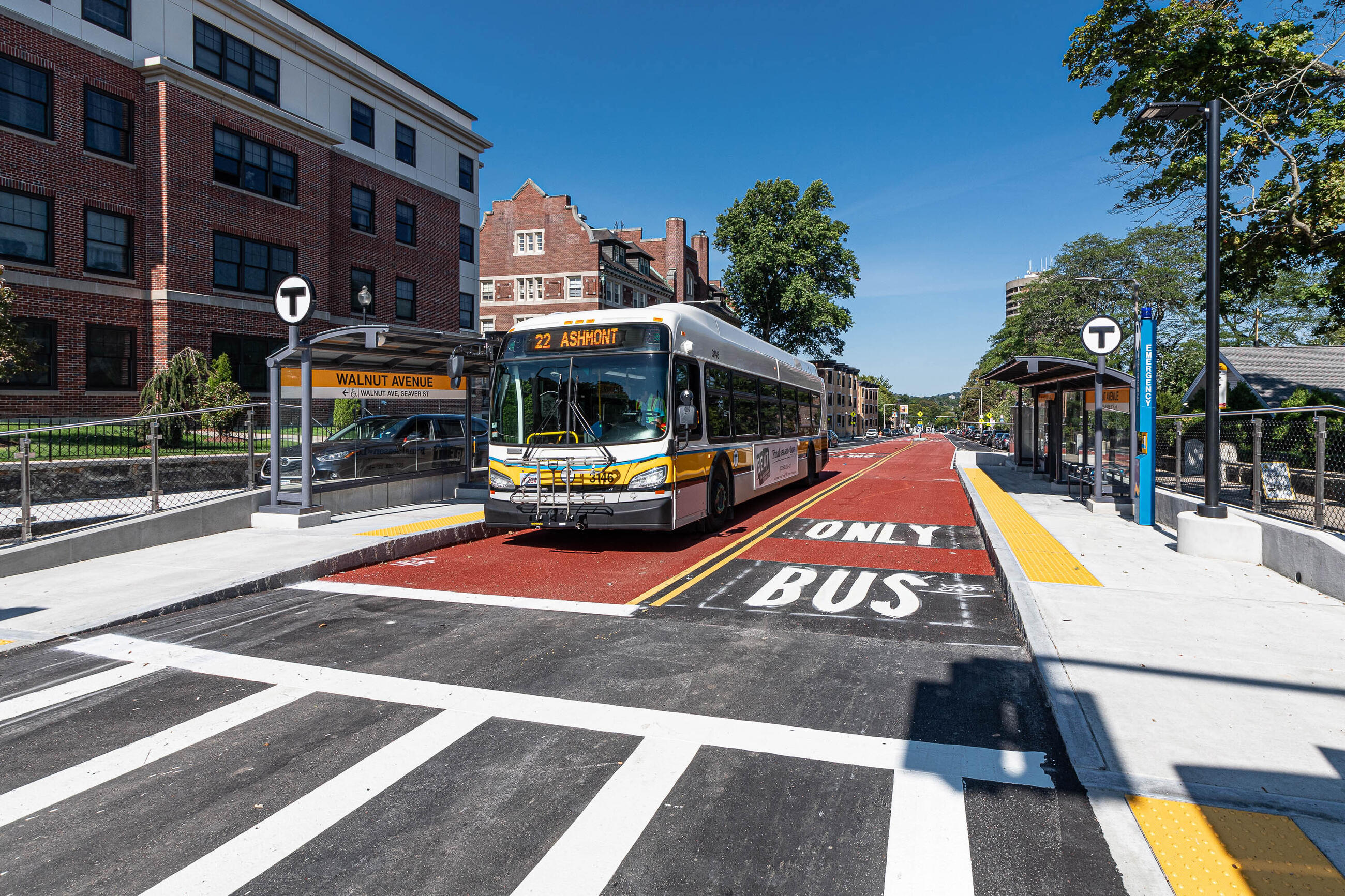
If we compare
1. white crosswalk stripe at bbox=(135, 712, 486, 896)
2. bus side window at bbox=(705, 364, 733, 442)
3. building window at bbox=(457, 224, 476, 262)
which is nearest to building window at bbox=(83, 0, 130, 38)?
building window at bbox=(457, 224, 476, 262)

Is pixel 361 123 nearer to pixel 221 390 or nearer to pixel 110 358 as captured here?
pixel 110 358

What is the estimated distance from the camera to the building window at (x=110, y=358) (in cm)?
2025

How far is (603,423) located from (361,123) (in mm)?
25032

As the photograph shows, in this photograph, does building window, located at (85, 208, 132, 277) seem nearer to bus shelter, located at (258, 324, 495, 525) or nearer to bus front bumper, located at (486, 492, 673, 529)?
bus shelter, located at (258, 324, 495, 525)

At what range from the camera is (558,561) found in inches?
380

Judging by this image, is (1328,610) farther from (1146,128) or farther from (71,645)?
(1146,128)

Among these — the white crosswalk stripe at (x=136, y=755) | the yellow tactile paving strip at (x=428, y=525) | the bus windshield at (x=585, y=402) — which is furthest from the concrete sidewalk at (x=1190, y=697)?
the yellow tactile paving strip at (x=428, y=525)

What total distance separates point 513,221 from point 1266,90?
152 ft

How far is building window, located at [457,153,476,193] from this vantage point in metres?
34.4

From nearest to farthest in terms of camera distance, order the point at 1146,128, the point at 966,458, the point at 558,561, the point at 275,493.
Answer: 1. the point at 558,561
2. the point at 275,493
3. the point at 1146,128
4. the point at 966,458

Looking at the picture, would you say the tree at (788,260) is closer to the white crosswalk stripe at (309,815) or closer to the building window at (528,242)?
the building window at (528,242)

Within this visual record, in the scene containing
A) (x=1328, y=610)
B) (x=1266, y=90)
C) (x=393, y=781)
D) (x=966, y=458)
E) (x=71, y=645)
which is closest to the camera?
(x=393, y=781)

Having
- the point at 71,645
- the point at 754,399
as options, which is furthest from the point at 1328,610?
the point at 71,645

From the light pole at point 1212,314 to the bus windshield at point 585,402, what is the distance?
7.01 m
